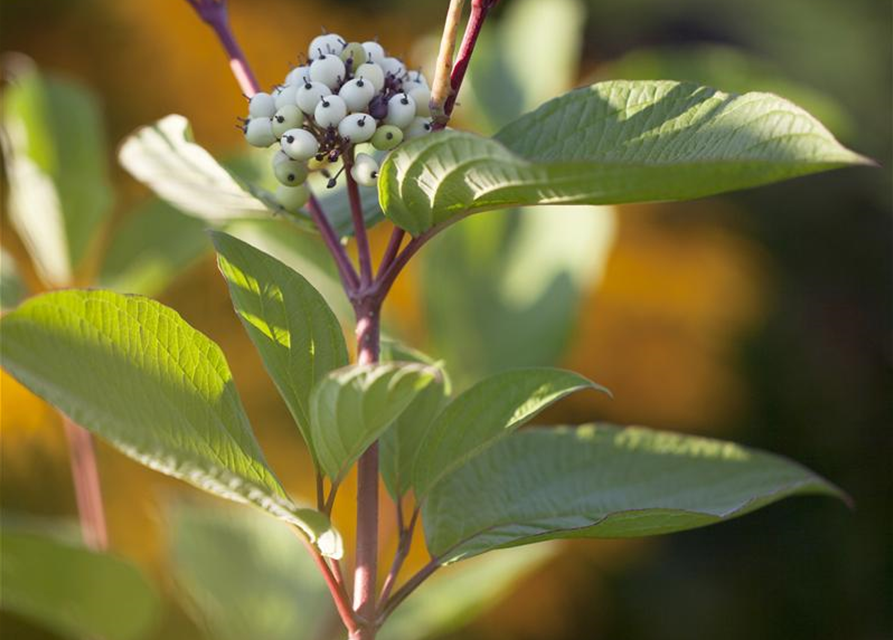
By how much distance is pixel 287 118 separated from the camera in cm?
40

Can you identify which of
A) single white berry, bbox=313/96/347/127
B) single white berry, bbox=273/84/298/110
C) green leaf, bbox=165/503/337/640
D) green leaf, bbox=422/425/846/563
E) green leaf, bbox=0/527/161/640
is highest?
single white berry, bbox=273/84/298/110

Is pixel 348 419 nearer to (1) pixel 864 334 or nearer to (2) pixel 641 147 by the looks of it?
(2) pixel 641 147

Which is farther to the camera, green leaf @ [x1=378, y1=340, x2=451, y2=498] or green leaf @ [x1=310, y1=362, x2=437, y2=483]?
green leaf @ [x1=378, y1=340, x2=451, y2=498]

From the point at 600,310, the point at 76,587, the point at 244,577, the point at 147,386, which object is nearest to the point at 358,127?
the point at 147,386

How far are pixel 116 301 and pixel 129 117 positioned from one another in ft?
3.49

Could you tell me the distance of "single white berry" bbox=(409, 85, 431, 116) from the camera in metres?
0.40

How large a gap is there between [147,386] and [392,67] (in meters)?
0.15

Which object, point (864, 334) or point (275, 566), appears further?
point (864, 334)

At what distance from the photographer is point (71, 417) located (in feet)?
1.11

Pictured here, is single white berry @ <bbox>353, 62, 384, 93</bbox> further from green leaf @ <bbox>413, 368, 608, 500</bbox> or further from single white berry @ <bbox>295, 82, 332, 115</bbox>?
green leaf @ <bbox>413, 368, 608, 500</bbox>

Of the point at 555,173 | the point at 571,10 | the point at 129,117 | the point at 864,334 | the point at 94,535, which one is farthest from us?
the point at 864,334

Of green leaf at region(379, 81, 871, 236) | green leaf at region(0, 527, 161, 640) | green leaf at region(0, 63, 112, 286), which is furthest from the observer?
green leaf at region(0, 63, 112, 286)

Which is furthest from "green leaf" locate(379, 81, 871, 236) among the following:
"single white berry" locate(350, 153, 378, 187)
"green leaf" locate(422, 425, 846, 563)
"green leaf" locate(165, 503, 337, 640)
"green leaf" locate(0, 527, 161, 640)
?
"green leaf" locate(165, 503, 337, 640)

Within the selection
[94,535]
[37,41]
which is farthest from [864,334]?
[94,535]
